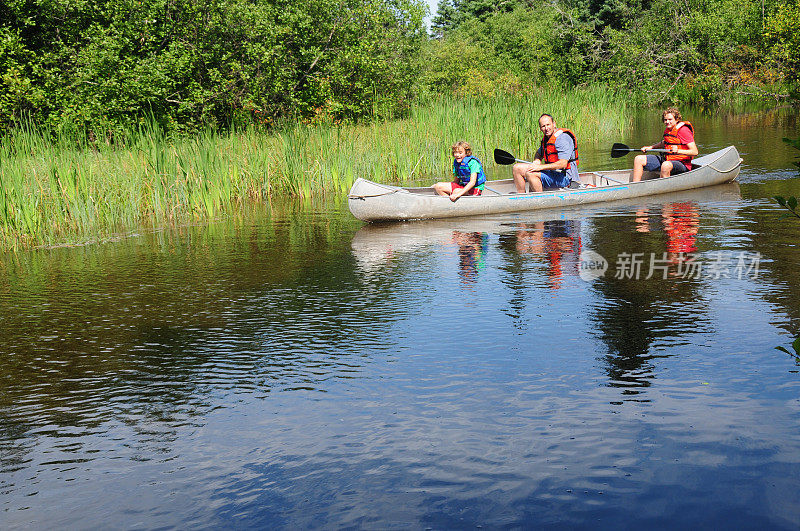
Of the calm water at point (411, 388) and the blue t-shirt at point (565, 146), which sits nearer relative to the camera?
the calm water at point (411, 388)

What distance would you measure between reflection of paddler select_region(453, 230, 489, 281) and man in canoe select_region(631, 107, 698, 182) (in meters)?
4.11

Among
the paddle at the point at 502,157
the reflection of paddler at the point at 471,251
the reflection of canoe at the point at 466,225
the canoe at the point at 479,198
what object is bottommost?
the reflection of paddler at the point at 471,251

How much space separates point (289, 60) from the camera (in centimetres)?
2122

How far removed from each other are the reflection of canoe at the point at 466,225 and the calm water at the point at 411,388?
0.39 meters

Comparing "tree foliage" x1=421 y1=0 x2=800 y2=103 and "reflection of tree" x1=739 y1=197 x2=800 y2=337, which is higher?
"tree foliage" x1=421 y1=0 x2=800 y2=103

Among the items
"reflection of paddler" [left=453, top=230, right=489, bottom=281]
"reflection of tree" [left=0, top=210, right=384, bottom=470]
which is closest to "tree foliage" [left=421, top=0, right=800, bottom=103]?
"reflection of paddler" [left=453, top=230, right=489, bottom=281]

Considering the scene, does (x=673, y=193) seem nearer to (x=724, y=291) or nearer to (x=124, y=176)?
(x=724, y=291)

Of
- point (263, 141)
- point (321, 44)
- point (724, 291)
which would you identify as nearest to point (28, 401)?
point (724, 291)

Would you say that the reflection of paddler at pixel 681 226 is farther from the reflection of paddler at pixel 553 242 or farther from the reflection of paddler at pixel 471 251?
the reflection of paddler at pixel 471 251

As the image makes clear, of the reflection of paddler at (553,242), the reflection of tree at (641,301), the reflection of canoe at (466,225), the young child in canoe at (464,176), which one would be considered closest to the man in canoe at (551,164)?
the reflection of canoe at (466,225)

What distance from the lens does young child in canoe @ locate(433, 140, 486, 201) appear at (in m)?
11.7

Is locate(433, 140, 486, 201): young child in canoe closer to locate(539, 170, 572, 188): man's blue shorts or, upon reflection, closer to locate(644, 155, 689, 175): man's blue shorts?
locate(539, 170, 572, 188): man's blue shorts

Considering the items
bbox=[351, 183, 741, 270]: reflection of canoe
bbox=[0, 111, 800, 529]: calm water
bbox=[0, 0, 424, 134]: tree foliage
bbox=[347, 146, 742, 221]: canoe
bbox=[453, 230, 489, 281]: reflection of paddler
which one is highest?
bbox=[0, 0, 424, 134]: tree foliage

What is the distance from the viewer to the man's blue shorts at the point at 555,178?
41.3 feet
